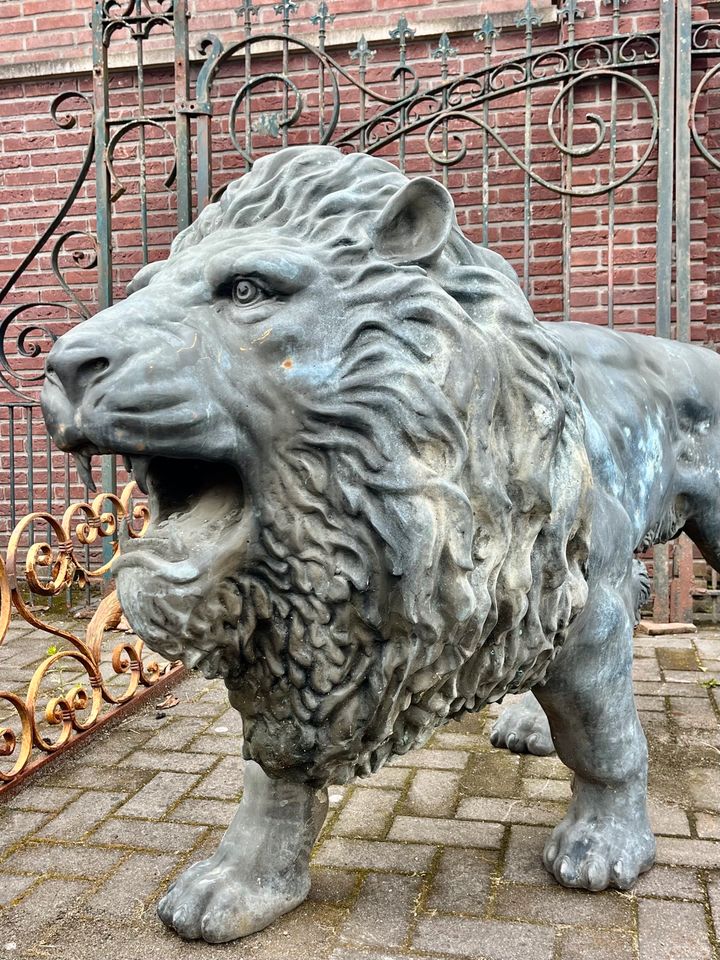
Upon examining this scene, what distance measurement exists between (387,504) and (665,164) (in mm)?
4133

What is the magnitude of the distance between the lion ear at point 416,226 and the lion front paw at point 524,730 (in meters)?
2.01

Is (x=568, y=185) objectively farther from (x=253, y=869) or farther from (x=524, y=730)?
(x=253, y=869)

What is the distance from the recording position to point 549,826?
8.46 feet

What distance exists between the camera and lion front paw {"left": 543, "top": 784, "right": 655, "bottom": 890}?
2.17m

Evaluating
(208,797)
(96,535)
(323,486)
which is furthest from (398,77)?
(323,486)

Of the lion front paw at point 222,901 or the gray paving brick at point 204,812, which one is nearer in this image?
the lion front paw at point 222,901

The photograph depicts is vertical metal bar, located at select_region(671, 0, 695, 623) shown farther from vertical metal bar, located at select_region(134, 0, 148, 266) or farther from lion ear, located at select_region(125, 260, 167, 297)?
lion ear, located at select_region(125, 260, 167, 297)

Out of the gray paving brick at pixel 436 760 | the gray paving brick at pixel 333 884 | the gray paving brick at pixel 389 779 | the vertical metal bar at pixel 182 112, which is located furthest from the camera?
the vertical metal bar at pixel 182 112

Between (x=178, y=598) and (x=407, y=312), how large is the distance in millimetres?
593

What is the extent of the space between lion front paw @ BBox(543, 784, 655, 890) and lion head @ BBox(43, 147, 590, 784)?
80 cm

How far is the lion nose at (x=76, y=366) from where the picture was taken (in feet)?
4.54

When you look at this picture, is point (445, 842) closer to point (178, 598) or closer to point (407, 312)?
point (178, 598)

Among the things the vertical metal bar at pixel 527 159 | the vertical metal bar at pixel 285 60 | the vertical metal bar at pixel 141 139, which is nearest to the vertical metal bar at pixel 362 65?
the vertical metal bar at pixel 285 60

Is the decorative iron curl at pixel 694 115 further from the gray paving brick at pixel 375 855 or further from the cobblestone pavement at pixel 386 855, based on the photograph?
the gray paving brick at pixel 375 855
